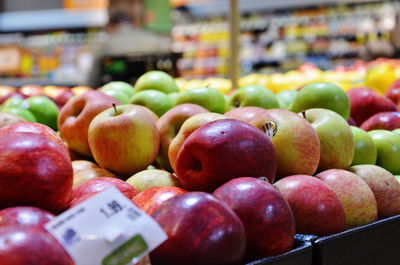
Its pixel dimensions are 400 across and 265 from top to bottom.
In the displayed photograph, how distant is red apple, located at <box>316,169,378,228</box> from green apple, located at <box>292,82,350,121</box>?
1.56 feet

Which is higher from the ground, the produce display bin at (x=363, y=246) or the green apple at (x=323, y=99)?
the green apple at (x=323, y=99)

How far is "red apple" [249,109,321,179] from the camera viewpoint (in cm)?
129

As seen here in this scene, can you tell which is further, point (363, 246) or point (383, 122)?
point (383, 122)

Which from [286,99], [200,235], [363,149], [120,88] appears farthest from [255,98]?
[200,235]

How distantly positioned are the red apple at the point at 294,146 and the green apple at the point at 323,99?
1.43 ft

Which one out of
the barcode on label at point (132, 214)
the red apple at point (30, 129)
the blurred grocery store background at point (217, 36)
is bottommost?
the blurred grocery store background at point (217, 36)

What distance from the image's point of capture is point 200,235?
809 millimetres

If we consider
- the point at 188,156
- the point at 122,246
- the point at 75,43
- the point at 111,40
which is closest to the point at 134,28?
the point at 111,40

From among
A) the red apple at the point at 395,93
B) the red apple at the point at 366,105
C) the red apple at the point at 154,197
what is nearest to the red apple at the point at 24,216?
the red apple at the point at 154,197

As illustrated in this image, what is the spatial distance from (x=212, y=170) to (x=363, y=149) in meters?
0.75

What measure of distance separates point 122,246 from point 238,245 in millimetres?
225

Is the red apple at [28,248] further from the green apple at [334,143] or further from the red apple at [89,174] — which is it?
the green apple at [334,143]

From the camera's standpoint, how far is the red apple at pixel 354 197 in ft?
4.17

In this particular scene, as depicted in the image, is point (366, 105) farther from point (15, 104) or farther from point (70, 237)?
point (70, 237)
